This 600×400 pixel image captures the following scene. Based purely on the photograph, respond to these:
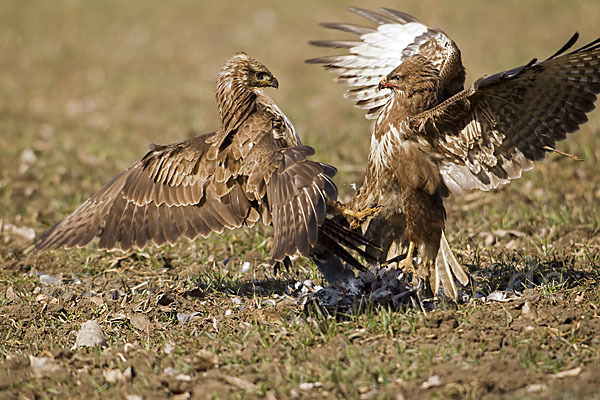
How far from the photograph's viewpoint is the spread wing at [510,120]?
447 cm

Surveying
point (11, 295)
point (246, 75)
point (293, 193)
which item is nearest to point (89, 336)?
point (11, 295)

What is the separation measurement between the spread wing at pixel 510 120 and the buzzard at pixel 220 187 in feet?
2.64

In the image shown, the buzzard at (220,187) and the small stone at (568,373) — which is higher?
the buzzard at (220,187)

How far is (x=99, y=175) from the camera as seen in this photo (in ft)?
27.4

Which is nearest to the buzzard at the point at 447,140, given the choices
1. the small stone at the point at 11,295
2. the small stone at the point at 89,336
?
the small stone at the point at 89,336

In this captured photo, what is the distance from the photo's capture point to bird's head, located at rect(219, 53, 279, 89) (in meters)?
5.15

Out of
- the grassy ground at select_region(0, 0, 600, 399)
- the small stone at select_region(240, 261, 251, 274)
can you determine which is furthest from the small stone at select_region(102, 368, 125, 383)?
the small stone at select_region(240, 261, 251, 274)

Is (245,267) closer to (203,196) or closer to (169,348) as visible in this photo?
(203,196)

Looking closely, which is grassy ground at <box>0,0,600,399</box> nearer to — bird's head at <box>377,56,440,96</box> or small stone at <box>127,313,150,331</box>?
small stone at <box>127,313,150,331</box>

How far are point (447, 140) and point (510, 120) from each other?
42 centimetres

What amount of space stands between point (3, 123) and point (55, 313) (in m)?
6.22

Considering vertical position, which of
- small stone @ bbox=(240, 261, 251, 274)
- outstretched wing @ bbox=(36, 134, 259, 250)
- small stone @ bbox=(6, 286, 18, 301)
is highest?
outstretched wing @ bbox=(36, 134, 259, 250)

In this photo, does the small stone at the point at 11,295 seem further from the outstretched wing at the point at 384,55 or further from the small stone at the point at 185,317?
the outstretched wing at the point at 384,55

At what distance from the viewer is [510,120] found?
471cm
